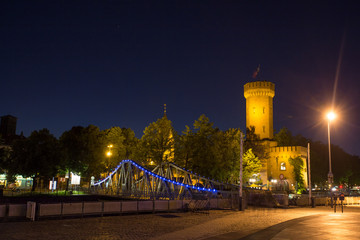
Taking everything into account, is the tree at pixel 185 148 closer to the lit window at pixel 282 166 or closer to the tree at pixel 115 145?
the tree at pixel 115 145

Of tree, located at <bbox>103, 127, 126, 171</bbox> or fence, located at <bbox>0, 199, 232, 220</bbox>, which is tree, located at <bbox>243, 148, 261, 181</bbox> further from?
fence, located at <bbox>0, 199, 232, 220</bbox>

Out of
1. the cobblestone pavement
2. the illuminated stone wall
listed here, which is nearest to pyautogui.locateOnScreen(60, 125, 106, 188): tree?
the illuminated stone wall

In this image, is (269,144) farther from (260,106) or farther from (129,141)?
(129,141)

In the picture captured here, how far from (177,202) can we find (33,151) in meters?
40.1

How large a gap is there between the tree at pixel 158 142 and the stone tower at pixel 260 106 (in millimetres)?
Result: 36298

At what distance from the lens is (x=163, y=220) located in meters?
21.2

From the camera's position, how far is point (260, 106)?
9669 centimetres

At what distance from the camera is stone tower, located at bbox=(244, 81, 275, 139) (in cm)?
9394

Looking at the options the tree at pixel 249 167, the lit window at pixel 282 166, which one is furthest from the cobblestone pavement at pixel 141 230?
the lit window at pixel 282 166

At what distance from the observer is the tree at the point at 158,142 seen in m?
60.7

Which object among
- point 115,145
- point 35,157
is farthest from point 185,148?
point 35,157

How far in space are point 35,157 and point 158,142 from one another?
792 inches

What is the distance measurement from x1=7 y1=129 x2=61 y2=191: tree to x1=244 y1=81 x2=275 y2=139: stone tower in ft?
174

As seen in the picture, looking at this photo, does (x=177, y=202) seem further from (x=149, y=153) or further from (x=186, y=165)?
(x=149, y=153)
